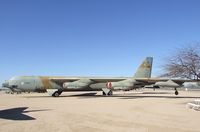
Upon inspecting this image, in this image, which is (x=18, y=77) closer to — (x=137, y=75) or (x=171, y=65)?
(x=137, y=75)

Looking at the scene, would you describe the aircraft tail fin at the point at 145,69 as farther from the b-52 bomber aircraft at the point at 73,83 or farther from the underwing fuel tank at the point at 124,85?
the underwing fuel tank at the point at 124,85

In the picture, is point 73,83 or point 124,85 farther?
point 73,83

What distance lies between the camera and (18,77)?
1597 inches

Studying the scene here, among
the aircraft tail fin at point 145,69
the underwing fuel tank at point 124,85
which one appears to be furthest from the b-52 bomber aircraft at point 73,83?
the aircraft tail fin at point 145,69

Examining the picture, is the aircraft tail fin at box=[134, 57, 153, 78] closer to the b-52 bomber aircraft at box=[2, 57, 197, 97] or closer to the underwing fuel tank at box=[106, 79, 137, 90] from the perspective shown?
the b-52 bomber aircraft at box=[2, 57, 197, 97]

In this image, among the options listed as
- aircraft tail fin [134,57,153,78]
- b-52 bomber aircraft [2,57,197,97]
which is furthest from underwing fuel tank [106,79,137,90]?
aircraft tail fin [134,57,153,78]

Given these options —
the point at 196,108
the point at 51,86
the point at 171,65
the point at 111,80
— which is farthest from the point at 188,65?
the point at 51,86

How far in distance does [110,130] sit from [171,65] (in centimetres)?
1481

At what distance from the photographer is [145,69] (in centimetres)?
4916

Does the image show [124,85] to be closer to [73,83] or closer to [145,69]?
[73,83]

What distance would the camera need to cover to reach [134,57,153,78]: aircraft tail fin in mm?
49031

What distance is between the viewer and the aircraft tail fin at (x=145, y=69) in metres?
49.0

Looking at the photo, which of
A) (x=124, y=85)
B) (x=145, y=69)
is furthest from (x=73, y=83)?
(x=145, y=69)

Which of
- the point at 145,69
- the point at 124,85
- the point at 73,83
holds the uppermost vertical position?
the point at 145,69
